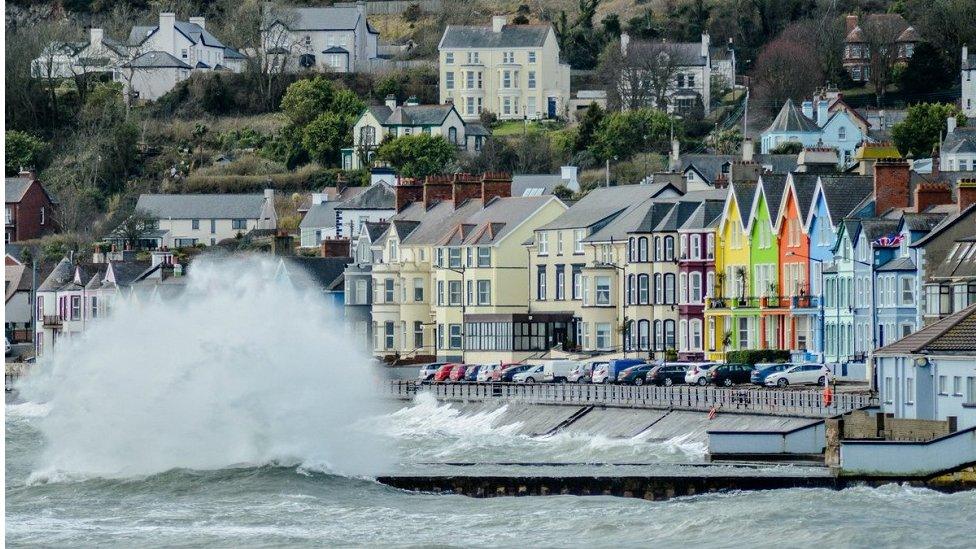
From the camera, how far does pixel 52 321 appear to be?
5285 inches

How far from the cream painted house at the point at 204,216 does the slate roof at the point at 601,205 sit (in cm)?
5240

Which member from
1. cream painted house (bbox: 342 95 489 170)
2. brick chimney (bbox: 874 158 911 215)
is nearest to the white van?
brick chimney (bbox: 874 158 911 215)

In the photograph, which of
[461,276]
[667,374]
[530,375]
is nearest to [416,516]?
[667,374]

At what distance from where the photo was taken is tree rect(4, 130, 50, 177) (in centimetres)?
16786

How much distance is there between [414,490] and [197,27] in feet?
476

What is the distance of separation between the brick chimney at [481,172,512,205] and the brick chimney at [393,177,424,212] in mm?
7226

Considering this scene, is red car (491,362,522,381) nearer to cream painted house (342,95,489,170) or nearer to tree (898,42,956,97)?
cream painted house (342,95,489,170)

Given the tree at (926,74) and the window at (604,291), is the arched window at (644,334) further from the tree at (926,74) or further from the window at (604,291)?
the tree at (926,74)

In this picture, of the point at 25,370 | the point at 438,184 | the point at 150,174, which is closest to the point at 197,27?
the point at 150,174

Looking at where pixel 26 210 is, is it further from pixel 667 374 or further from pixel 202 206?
pixel 667 374

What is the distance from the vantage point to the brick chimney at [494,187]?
10750 centimetres

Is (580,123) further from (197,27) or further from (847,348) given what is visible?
(847,348)

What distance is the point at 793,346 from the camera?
8225 centimetres

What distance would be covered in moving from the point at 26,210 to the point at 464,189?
55.2 m
